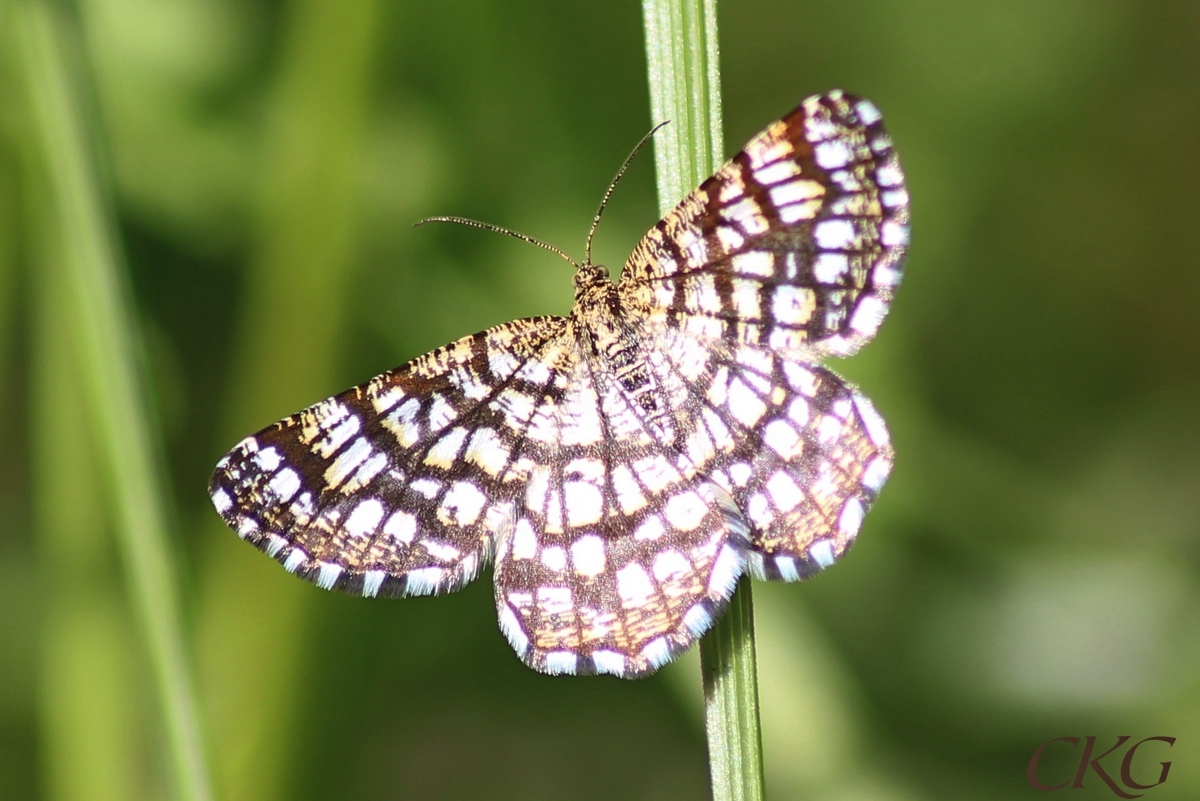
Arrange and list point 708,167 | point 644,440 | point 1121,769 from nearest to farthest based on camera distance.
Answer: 1. point 708,167
2. point 644,440
3. point 1121,769

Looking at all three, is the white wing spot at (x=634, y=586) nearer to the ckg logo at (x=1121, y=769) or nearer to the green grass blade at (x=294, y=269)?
the green grass blade at (x=294, y=269)

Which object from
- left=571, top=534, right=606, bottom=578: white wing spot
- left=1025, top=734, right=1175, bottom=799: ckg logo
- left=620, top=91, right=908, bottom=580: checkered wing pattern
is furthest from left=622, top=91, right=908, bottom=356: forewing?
left=1025, top=734, right=1175, bottom=799: ckg logo

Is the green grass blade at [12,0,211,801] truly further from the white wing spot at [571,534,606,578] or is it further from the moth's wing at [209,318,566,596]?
the white wing spot at [571,534,606,578]

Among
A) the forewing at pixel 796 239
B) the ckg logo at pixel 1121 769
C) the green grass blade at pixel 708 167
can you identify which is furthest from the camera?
the ckg logo at pixel 1121 769

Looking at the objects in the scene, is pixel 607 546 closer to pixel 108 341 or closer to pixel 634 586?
pixel 634 586

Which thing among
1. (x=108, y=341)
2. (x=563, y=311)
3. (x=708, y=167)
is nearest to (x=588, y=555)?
(x=708, y=167)

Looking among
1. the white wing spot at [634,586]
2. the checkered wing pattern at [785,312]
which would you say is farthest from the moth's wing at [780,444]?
the white wing spot at [634,586]

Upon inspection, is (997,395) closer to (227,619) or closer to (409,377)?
(409,377)
